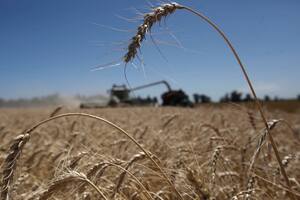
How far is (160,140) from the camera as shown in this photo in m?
3.58

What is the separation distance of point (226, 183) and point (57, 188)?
1.50m

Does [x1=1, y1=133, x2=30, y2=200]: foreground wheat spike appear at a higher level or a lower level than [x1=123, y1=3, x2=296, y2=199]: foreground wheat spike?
lower

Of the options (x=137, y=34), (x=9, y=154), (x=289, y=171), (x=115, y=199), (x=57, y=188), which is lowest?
(x=289, y=171)

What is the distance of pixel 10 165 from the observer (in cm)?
128

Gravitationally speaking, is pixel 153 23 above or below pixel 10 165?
above

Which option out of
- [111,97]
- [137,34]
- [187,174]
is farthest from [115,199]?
[111,97]

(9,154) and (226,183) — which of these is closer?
(9,154)

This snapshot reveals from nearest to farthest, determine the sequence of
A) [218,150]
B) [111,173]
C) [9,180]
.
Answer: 1. [9,180]
2. [218,150]
3. [111,173]

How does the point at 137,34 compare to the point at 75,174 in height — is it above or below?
above

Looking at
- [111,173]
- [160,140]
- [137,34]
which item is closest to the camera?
[137,34]

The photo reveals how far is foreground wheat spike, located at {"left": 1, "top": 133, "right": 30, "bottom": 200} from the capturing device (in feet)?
4.06

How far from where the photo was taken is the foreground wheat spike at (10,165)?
4.06 ft

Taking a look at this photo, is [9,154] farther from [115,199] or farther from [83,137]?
[83,137]

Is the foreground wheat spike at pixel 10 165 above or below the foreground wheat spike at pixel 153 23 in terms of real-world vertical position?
below
